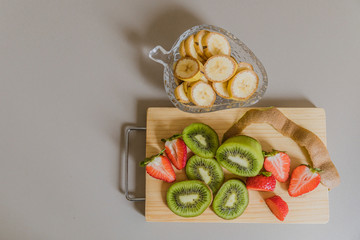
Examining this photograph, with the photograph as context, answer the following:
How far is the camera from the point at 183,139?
1.06 meters

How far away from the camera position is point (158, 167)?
3.46 feet

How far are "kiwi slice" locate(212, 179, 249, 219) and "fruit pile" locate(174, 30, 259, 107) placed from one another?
0.95 ft

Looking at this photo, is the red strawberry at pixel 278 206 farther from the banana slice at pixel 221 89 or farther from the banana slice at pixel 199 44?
the banana slice at pixel 199 44

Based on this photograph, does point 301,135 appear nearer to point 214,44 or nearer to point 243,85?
point 243,85

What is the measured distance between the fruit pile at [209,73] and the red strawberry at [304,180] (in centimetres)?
32

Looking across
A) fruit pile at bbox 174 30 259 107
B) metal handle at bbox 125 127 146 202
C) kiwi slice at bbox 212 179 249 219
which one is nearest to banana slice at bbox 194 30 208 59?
fruit pile at bbox 174 30 259 107

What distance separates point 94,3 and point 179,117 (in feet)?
1.84

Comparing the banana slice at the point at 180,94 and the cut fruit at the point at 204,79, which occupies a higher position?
the cut fruit at the point at 204,79

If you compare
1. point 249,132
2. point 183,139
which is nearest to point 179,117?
point 183,139

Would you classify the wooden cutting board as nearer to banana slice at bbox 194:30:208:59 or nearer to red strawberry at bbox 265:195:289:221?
red strawberry at bbox 265:195:289:221

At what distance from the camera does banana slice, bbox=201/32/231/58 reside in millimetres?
1007

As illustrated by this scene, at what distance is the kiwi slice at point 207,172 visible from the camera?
3.48 ft

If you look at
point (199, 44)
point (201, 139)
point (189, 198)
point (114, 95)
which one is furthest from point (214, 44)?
point (189, 198)

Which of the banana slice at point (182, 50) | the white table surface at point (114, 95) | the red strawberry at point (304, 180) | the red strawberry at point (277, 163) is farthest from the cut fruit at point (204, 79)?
the red strawberry at point (304, 180)
